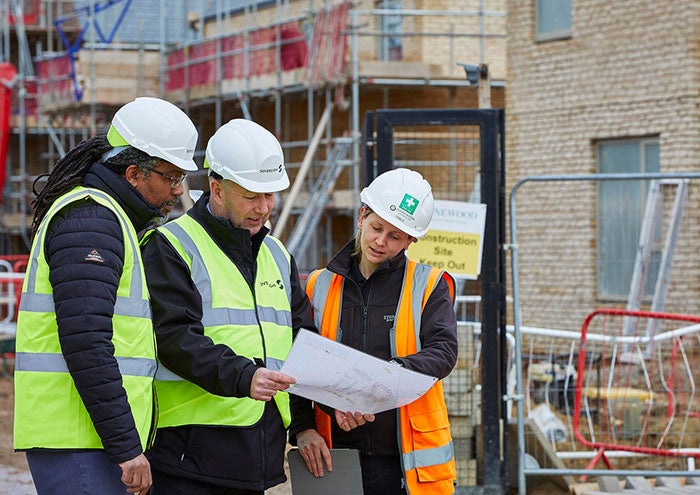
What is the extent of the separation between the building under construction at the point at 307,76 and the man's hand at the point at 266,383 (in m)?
14.8

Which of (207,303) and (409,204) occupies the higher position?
(409,204)

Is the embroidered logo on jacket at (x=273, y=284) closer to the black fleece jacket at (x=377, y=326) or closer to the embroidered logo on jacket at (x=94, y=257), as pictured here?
the black fleece jacket at (x=377, y=326)

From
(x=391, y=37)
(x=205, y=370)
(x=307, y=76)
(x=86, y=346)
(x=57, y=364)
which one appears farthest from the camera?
(x=391, y=37)

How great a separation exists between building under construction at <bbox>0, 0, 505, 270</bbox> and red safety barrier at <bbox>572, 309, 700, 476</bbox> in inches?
365

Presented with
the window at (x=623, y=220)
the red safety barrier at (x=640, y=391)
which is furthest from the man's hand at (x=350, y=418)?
the window at (x=623, y=220)

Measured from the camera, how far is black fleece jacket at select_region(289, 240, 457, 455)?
4.38 metres

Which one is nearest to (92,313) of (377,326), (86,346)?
(86,346)

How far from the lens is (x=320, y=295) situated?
177 inches

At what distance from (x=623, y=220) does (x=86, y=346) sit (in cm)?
1046

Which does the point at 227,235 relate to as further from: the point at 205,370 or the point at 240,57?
the point at 240,57

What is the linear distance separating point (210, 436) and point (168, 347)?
1.17 ft

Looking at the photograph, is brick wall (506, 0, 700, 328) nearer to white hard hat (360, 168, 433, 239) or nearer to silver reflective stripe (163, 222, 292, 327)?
white hard hat (360, 168, 433, 239)

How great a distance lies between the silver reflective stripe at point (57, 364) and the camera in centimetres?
363

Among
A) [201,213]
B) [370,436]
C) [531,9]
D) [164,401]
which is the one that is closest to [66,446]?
[164,401]
